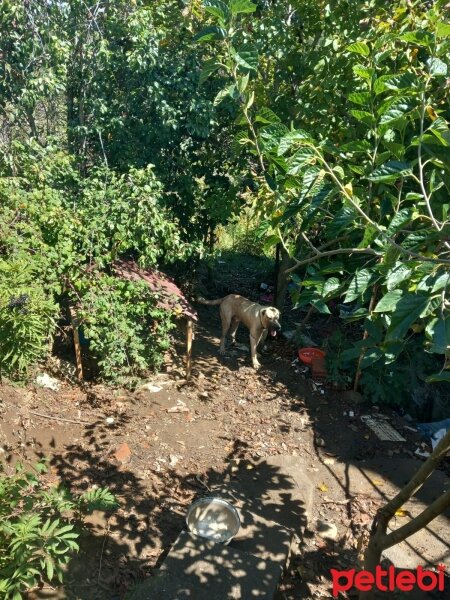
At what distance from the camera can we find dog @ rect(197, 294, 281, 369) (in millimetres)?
6371

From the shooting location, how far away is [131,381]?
5.56 meters

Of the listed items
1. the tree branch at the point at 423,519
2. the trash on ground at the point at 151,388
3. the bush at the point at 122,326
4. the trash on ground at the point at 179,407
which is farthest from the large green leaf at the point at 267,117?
the trash on ground at the point at 151,388

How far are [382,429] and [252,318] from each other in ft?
7.15

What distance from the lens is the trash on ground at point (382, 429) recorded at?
17.5 feet

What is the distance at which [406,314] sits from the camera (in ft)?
4.67

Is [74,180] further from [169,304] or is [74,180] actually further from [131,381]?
[131,381]

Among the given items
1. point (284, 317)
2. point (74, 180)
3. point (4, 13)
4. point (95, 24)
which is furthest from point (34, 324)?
point (284, 317)

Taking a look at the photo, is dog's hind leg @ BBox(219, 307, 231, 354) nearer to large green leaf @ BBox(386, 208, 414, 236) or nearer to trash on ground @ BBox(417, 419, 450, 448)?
trash on ground @ BBox(417, 419, 450, 448)

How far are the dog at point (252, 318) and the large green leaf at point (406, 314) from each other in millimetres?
4887

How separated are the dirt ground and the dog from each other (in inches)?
20.0

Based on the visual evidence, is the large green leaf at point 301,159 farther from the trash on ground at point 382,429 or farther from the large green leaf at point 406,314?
the trash on ground at point 382,429

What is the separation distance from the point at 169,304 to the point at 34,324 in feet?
5.63

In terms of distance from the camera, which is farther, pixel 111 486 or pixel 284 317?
pixel 284 317

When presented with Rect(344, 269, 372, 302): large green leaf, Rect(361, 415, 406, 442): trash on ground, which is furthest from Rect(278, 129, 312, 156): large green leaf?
Rect(361, 415, 406, 442): trash on ground
